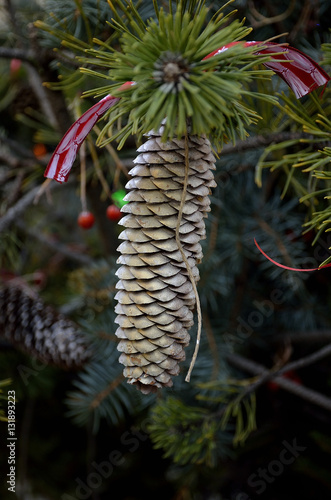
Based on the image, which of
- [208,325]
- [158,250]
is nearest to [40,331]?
[208,325]

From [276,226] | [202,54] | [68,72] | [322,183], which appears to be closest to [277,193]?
[276,226]

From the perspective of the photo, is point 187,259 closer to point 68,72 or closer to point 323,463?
point 68,72

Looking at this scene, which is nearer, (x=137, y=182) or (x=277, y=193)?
(x=137, y=182)
